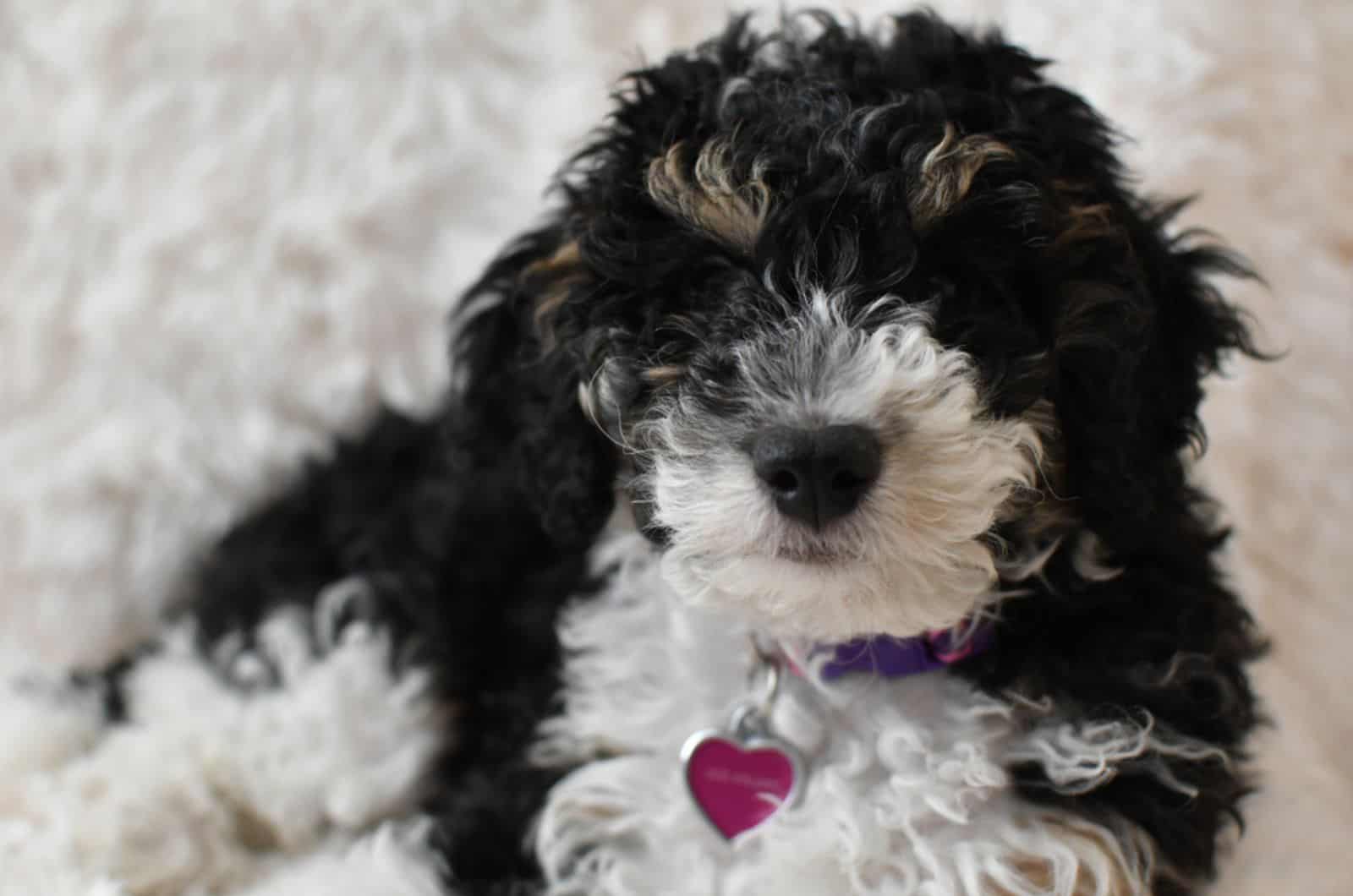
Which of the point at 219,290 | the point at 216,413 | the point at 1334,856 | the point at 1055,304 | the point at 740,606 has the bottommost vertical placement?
the point at 1334,856

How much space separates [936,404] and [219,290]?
205 cm

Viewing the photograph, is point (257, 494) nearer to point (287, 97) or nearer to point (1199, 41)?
point (287, 97)

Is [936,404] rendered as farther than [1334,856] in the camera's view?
No

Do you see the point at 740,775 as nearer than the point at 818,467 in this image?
No

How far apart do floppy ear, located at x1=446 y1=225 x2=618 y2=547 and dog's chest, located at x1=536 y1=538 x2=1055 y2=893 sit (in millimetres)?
189

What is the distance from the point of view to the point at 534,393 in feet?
7.13

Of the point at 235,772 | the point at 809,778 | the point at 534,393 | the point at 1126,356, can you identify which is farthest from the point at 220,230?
the point at 1126,356

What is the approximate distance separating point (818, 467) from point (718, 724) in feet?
2.38

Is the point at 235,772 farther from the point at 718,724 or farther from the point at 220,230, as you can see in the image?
the point at 220,230

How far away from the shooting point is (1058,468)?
6.29 ft

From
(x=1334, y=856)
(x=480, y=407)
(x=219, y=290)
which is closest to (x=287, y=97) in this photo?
(x=219, y=290)

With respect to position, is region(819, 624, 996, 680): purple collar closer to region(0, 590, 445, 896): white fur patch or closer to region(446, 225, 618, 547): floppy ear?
region(446, 225, 618, 547): floppy ear

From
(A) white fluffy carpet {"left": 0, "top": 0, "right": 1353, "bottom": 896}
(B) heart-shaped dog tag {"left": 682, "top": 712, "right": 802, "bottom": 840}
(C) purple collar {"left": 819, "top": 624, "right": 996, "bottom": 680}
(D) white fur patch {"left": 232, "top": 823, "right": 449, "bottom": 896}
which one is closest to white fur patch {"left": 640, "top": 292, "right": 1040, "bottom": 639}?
(C) purple collar {"left": 819, "top": 624, "right": 996, "bottom": 680}

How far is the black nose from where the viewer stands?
165 cm
